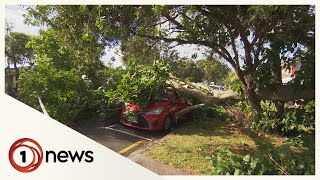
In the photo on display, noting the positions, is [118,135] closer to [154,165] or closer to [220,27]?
[154,165]

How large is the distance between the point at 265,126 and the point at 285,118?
20.3 inches

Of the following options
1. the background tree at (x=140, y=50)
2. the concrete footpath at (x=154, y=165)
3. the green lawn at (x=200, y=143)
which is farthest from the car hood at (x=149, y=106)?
the concrete footpath at (x=154, y=165)

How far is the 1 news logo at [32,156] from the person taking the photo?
11.9 feet

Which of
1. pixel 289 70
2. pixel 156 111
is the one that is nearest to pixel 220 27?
pixel 289 70

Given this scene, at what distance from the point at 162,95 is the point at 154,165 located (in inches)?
99.8

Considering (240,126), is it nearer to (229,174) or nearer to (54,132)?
(229,174)

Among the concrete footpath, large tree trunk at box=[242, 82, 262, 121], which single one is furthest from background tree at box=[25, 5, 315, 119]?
the concrete footpath

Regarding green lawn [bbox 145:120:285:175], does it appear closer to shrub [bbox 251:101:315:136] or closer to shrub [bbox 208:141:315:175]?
shrub [bbox 251:101:315:136]

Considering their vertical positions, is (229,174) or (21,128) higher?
(21,128)

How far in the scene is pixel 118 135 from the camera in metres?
5.54

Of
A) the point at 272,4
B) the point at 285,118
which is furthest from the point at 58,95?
the point at 285,118

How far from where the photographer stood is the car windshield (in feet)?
20.7

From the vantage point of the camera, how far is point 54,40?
6.12 m

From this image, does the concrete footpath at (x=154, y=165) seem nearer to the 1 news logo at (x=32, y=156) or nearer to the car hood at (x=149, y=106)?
the 1 news logo at (x=32, y=156)
